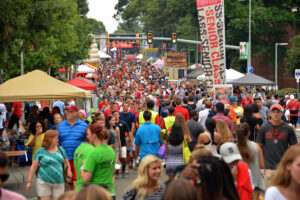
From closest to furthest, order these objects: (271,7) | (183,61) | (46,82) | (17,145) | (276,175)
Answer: (276,175) < (46,82) < (17,145) < (271,7) < (183,61)

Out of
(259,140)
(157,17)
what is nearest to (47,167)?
(259,140)

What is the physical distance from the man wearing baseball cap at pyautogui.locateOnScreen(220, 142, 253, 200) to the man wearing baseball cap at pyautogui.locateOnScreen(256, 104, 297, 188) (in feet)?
7.22

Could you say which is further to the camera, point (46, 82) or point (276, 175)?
point (46, 82)

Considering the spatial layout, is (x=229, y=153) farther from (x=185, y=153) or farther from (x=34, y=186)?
(x=34, y=186)

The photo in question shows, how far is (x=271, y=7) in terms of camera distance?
→ 168 feet

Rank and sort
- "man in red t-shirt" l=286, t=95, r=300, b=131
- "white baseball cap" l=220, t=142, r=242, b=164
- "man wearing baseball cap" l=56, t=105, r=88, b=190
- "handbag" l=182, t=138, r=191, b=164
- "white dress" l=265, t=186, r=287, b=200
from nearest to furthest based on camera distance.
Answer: "white dress" l=265, t=186, r=287, b=200 < "white baseball cap" l=220, t=142, r=242, b=164 < "handbag" l=182, t=138, r=191, b=164 < "man wearing baseball cap" l=56, t=105, r=88, b=190 < "man in red t-shirt" l=286, t=95, r=300, b=131

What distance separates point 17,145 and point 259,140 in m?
8.71

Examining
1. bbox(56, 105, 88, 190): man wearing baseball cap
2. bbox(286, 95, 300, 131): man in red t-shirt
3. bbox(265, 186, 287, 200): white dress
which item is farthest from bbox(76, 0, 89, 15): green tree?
bbox(265, 186, 287, 200): white dress

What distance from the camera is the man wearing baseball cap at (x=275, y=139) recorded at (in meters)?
8.54

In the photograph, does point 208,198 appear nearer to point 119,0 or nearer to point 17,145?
point 17,145

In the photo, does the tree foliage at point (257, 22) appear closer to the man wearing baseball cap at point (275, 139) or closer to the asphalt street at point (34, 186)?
the asphalt street at point (34, 186)

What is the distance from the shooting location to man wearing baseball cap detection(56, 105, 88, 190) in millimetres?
9648

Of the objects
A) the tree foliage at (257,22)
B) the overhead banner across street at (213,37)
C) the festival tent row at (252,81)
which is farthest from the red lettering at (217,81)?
the tree foliage at (257,22)

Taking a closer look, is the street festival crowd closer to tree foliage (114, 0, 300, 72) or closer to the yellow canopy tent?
the yellow canopy tent
